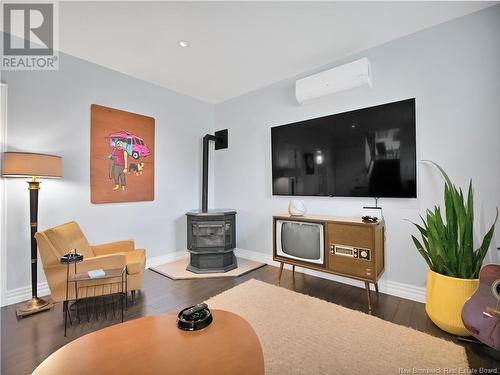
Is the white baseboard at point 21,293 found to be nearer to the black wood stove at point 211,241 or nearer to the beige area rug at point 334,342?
the black wood stove at point 211,241

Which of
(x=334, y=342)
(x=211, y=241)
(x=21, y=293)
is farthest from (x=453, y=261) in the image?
(x=21, y=293)

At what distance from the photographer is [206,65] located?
9.73 ft

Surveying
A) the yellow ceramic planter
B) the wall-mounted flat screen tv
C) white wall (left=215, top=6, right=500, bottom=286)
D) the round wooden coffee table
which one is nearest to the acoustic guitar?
the yellow ceramic planter

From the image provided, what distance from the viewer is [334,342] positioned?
1709 mm

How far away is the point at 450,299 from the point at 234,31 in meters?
2.95

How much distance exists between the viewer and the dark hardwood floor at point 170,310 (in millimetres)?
1611

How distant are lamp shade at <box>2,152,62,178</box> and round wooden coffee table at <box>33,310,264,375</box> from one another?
1.67 metres

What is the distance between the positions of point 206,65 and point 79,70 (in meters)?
1.47

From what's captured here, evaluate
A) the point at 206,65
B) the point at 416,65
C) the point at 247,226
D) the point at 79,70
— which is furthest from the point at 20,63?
the point at 416,65

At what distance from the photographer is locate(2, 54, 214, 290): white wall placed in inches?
94.2

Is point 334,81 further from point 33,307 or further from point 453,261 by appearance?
point 33,307

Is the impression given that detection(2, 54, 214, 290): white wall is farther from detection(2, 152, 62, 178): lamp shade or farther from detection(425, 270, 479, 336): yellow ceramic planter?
detection(425, 270, 479, 336): yellow ceramic planter

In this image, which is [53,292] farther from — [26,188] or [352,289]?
[352,289]

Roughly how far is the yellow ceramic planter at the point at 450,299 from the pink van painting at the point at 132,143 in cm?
352
